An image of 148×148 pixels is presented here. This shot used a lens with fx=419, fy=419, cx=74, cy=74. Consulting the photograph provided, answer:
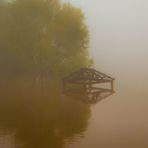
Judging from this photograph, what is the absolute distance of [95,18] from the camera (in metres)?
2.43

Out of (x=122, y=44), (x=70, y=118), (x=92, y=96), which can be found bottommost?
(x=70, y=118)

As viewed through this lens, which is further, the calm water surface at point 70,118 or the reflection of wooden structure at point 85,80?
the reflection of wooden structure at point 85,80

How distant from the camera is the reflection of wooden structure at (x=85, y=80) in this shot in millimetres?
2379

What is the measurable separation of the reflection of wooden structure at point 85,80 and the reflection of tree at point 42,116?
0.25 feet

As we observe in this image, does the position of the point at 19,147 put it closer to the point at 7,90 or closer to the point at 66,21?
the point at 7,90

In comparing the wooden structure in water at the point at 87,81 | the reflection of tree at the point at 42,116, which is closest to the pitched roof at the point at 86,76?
→ the wooden structure in water at the point at 87,81

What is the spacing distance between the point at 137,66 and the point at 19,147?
0.82 m

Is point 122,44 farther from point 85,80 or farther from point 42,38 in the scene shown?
point 42,38

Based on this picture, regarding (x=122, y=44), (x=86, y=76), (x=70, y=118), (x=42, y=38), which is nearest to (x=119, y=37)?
(x=122, y=44)

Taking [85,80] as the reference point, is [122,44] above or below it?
above

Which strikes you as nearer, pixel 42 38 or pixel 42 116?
pixel 42 116

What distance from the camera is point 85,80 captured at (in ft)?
7.83

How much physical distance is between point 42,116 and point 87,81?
33 centimetres

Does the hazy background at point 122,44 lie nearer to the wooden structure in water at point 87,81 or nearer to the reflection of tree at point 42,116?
the wooden structure in water at point 87,81
